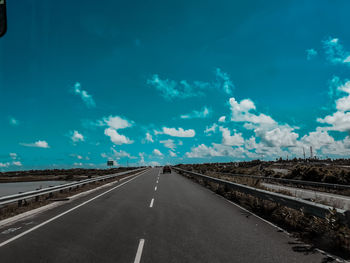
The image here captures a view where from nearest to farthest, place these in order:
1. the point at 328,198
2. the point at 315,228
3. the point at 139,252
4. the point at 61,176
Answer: the point at 139,252, the point at 315,228, the point at 328,198, the point at 61,176

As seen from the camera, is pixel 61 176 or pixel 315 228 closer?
pixel 315 228

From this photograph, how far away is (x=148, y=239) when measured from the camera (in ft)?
18.2

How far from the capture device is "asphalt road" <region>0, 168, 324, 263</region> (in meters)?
4.50

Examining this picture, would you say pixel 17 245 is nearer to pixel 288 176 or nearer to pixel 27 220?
pixel 27 220

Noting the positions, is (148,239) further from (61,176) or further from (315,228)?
(61,176)

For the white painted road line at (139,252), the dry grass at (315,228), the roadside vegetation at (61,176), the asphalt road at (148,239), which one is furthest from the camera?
the roadside vegetation at (61,176)

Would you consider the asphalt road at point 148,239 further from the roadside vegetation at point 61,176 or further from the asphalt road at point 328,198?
the roadside vegetation at point 61,176

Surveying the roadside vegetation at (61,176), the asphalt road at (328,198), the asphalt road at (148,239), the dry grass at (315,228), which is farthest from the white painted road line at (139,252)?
the roadside vegetation at (61,176)

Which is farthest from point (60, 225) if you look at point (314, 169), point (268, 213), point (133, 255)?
point (314, 169)

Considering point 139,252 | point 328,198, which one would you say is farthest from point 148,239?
point 328,198

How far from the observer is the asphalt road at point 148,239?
4.50 metres

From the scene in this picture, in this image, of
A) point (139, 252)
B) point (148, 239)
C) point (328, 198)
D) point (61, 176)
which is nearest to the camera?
point (139, 252)

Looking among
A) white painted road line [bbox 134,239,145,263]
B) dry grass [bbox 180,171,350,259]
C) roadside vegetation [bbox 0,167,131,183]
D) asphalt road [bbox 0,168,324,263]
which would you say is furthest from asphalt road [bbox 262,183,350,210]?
roadside vegetation [bbox 0,167,131,183]

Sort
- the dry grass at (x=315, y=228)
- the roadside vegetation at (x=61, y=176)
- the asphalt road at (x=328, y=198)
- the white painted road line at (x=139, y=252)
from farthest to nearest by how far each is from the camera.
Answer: the roadside vegetation at (x=61, y=176) < the asphalt road at (x=328, y=198) < the dry grass at (x=315, y=228) < the white painted road line at (x=139, y=252)
